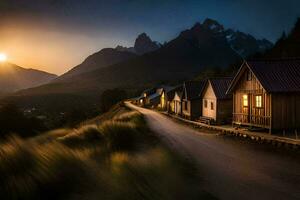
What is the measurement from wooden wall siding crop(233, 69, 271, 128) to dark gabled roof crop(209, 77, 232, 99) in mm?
4898

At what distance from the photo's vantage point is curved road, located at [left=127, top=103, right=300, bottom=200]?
938 cm

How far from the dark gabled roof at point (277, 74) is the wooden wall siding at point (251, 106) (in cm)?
84

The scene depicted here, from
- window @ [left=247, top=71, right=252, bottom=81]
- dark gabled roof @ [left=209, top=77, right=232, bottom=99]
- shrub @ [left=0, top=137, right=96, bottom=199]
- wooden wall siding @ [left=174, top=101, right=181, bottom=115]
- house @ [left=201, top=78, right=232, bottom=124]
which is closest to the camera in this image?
shrub @ [left=0, top=137, right=96, bottom=199]

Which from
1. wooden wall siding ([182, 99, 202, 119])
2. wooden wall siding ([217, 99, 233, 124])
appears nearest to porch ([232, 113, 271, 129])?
wooden wall siding ([217, 99, 233, 124])

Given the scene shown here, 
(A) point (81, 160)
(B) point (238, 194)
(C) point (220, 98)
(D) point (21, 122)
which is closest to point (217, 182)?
(B) point (238, 194)

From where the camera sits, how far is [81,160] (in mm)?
5883

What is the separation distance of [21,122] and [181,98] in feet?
84.2

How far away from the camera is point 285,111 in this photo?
22828 millimetres

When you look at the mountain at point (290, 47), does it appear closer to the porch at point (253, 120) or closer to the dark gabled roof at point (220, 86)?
the dark gabled roof at point (220, 86)

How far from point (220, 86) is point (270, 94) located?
38.2 ft

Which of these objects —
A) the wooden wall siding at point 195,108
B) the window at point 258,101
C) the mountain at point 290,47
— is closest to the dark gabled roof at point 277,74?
the window at point 258,101

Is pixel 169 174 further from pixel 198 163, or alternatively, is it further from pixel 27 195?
pixel 198 163

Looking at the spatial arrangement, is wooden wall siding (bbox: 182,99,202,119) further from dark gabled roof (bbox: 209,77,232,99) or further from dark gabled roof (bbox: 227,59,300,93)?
dark gabled roof (bbox: 227,59,300,93)

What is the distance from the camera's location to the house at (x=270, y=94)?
22672 millimetres
